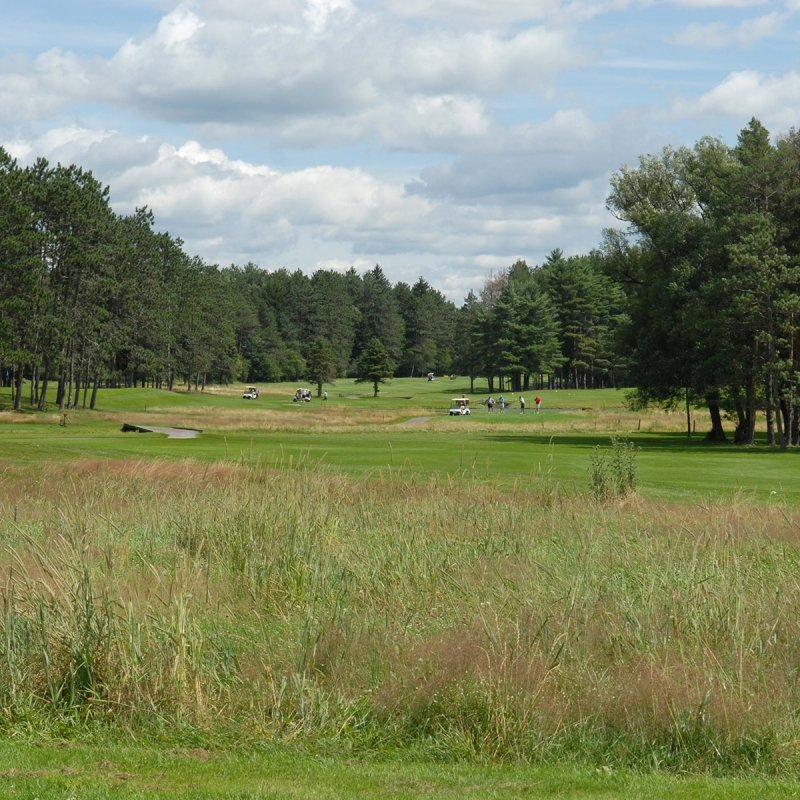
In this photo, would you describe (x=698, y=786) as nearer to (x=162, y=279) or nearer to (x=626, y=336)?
(x=626, y=336)

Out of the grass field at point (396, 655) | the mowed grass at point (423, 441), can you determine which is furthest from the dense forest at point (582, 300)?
the grass field at point (396, 655)

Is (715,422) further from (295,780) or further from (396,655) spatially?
(295,780)

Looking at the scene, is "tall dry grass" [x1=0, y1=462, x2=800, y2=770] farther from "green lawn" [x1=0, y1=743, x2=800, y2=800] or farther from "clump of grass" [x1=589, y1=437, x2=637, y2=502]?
"clump of grass" [x1=589, y1=437, x2=637, y2=502]

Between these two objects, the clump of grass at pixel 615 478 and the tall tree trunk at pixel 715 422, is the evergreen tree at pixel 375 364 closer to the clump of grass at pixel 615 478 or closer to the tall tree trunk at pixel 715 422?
the tall tree trunk at pixel 715 422

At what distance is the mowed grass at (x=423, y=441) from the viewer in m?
28.5

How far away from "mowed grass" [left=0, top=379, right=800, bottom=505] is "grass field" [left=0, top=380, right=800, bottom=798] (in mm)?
4183

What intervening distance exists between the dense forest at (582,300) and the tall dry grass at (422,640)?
38.1 meters

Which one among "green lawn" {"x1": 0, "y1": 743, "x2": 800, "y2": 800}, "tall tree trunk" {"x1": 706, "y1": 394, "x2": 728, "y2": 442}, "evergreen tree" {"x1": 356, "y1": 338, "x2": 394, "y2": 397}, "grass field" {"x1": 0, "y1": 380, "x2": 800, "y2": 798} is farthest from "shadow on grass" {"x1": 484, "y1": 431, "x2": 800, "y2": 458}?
"evergreen tree" {"x1": 356, "y1": 338, "x2": 394, "y2": 397}

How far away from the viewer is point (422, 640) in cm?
1043

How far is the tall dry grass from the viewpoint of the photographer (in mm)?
9047

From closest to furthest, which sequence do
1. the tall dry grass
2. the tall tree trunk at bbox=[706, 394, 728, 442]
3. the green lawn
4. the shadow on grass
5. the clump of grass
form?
the green lawn, the tall dry grass, the clump of grass, the shadow on grass, the tall tree trunk at bbox=[706, 394, 728, 442]

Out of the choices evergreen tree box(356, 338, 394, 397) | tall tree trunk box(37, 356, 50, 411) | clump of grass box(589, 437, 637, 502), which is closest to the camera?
clump of grass box(589, 437, 637, 502)

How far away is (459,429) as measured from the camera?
68.8 meters

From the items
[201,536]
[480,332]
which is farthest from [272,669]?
[480,332]
